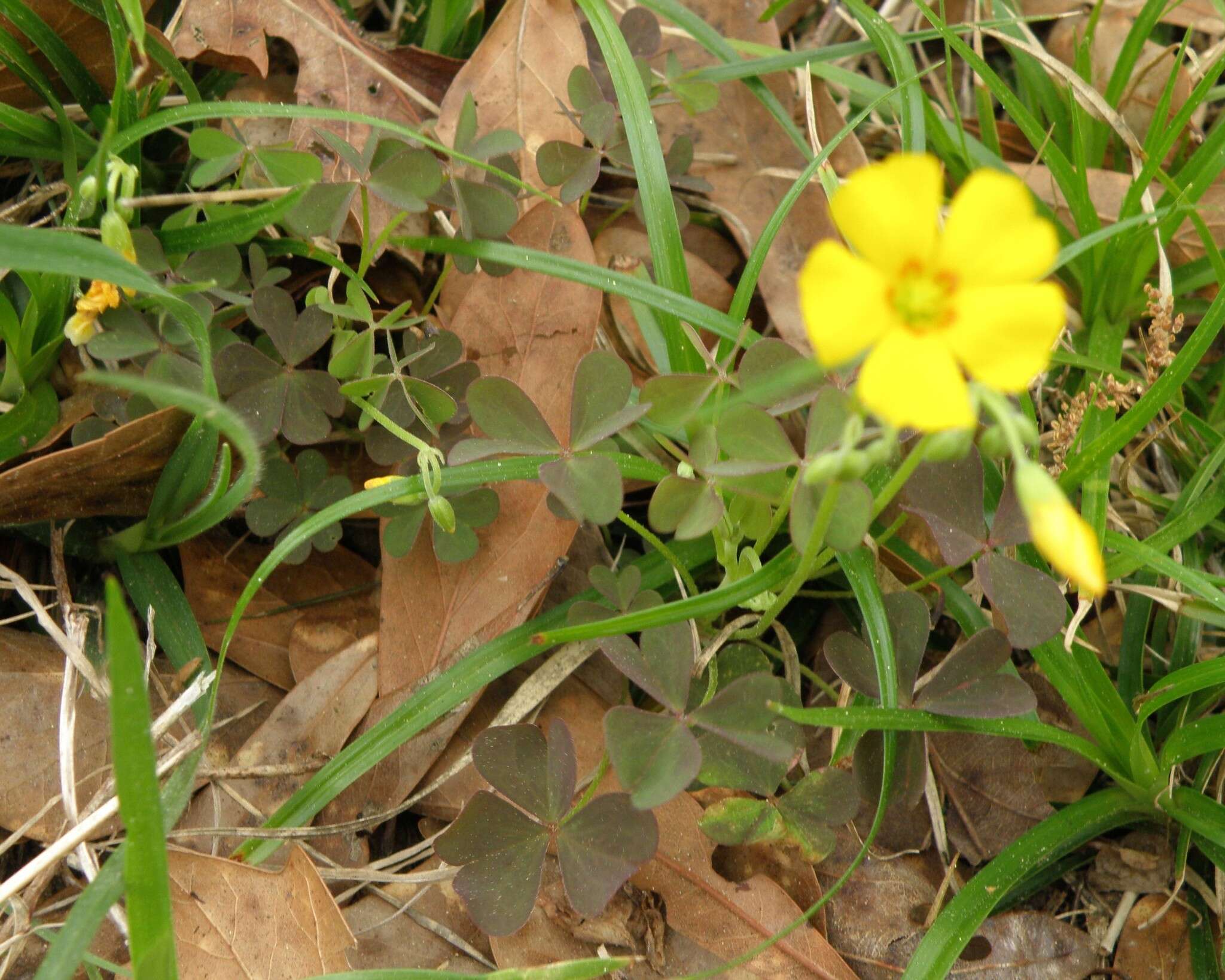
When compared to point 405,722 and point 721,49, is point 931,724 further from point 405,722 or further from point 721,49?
point 721,49

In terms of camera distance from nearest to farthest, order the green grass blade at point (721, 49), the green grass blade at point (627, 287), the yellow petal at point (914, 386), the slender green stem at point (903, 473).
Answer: the yellow petal at point (914, 386) → the slender green stem at point (903, 473) → the green grass blade at point (627, 287) → the green grass blade at point (721, 49)

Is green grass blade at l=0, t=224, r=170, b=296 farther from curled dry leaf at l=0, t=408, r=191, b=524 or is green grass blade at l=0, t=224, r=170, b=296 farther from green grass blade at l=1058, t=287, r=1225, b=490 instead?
green grass blade at l=1058, t=287, r=1225, b=490

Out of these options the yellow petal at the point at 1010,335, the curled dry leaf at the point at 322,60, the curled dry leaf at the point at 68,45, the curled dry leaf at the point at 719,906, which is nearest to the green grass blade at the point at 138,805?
the curled dry leaf at the point at 719,906

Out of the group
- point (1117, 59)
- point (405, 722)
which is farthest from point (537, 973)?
point (1117, 59)

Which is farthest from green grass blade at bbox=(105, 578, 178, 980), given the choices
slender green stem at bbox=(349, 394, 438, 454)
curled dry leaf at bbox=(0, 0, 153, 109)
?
curled dry leaf at bbox=(0, 0, 153, 109)

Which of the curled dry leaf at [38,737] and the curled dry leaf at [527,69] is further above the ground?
the curled dry leaf at [527,69]

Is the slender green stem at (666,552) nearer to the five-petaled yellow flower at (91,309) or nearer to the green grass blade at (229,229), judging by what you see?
the green grass blade at (229,229)

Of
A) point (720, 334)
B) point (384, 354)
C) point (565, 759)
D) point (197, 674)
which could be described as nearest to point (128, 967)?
point (197, 674)
